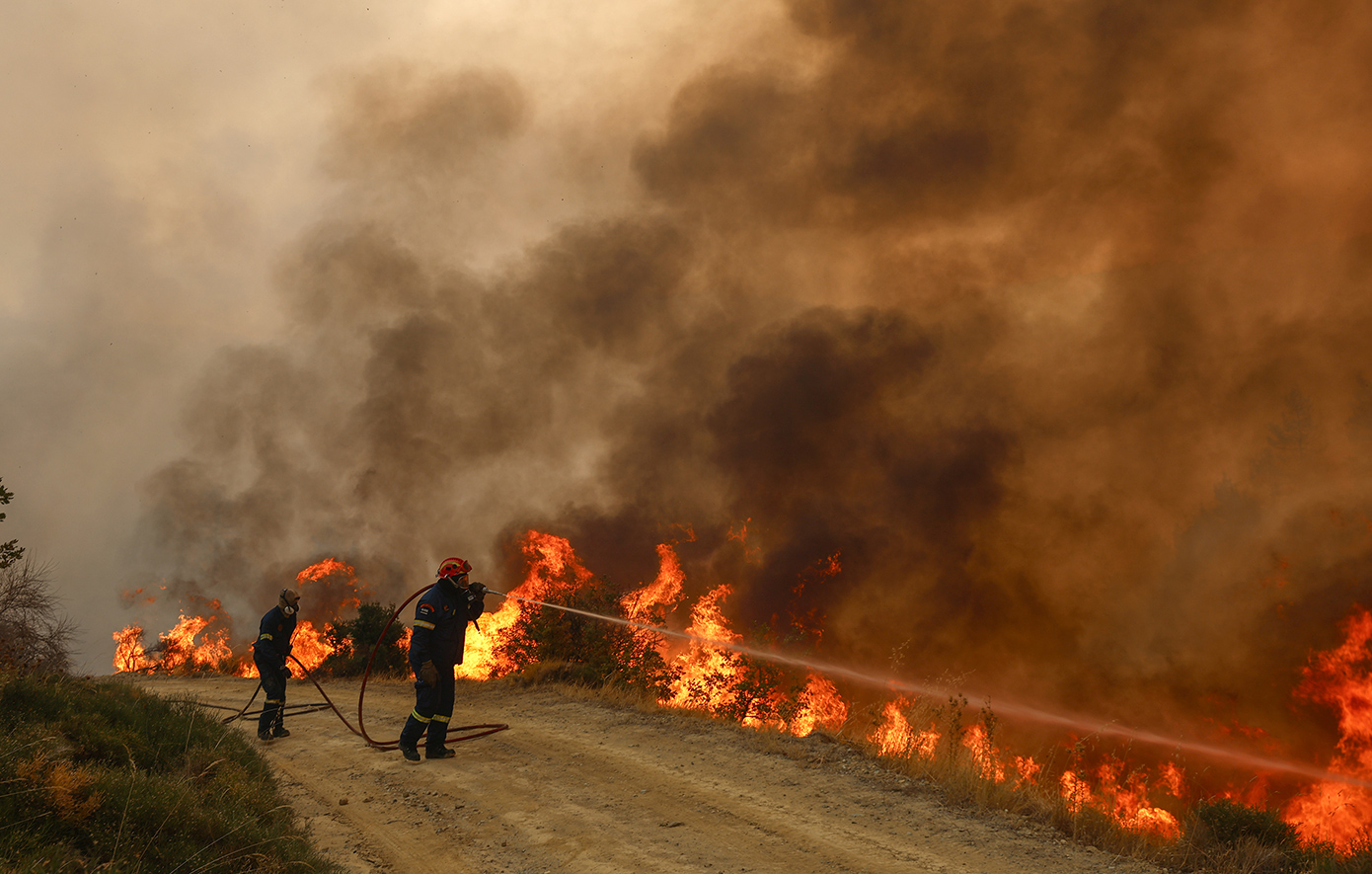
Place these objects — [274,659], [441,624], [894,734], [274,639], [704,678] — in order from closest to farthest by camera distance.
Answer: [894,734]
[441,624]
[274,659]
[274,639]
[704,678]

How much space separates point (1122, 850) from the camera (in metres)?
6.21

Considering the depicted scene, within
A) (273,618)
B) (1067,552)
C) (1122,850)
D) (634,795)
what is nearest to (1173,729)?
(1067,552)

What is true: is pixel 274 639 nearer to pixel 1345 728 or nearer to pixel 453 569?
pixel 453 569

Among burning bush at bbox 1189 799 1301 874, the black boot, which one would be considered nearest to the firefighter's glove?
the black boot

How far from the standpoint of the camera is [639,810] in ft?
23.3

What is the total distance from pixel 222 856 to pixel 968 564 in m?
26.0

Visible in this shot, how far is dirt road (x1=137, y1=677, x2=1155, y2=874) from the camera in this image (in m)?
5.99

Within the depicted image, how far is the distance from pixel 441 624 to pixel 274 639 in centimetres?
398

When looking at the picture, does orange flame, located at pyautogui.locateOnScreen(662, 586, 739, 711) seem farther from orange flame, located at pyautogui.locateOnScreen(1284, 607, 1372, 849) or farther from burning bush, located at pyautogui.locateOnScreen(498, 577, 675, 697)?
orange flame, located at pyautogui.locateOnScreen(1284, 607, 1372, 849)

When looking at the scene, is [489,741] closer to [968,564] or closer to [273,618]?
[273,618]

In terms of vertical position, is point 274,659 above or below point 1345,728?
above

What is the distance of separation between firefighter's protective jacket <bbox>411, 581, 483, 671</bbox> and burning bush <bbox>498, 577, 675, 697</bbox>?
4120 millimetres

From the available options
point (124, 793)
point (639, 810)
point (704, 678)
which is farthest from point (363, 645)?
point (124, 793)

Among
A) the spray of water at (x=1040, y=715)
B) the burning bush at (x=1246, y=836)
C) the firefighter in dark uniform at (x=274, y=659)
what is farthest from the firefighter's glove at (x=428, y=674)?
the burning bush at (x=1246, y=836)
